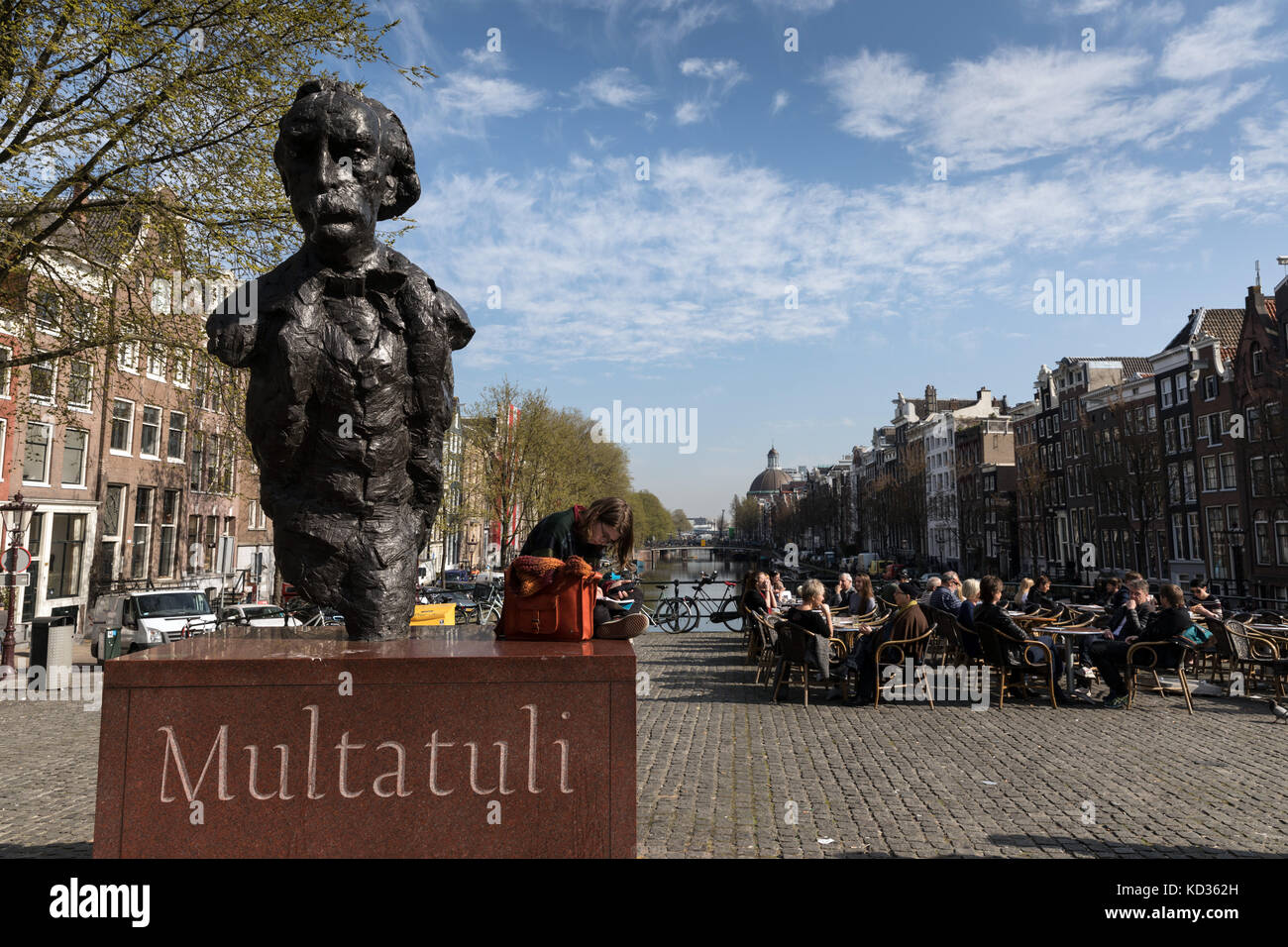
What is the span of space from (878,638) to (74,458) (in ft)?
79.8

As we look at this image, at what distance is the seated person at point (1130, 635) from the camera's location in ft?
29.9

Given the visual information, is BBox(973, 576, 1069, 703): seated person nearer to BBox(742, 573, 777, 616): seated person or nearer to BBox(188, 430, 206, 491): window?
BBox(742, 573, 777, 616): seated person

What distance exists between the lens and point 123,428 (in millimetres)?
25906

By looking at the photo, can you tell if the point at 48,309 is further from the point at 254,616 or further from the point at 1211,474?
the point at 1211,474

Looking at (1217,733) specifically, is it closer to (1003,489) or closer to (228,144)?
(228,144)

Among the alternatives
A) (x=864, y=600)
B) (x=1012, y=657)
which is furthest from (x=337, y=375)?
(x=864, y=600)

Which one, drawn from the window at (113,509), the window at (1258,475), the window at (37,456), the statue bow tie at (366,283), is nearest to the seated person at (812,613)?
the statue bow tie at (366,283)

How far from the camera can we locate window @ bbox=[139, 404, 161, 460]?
26.9 meters

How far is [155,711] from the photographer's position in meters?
3.18

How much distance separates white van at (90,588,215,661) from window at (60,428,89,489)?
8.88 m

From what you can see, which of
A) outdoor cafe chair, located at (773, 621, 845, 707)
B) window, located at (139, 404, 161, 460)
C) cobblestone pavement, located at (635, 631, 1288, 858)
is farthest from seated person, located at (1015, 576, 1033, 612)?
window, located at (139, 404, 161, 460)

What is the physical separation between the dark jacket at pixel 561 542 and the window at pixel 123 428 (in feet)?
85.3

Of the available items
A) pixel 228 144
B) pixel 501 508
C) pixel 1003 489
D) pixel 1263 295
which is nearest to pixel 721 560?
pixel 1003 489

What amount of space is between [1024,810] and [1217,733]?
407 cm
